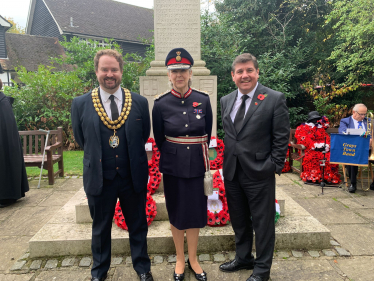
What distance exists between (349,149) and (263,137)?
3.41m

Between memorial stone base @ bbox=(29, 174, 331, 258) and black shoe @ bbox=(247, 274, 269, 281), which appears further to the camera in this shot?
memorial stone base @ bbox=(29, 174, 331, 258)

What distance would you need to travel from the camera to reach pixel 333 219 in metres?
3.91

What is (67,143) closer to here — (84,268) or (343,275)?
(84,268)

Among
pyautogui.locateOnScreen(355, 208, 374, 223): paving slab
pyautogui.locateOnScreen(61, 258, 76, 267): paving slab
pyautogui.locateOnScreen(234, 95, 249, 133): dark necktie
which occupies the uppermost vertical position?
pyautogui.locateOnScreen(234, 95, 249, 133): dark necktie

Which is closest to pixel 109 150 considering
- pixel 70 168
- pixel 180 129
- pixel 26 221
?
pixel 180 129

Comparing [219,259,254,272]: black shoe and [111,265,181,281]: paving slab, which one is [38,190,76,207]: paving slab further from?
[219,259,254,272]: black shoe

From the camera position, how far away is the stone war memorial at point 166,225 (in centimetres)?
300

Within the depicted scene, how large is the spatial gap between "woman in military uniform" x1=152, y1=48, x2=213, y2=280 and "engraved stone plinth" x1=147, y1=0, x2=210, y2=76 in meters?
1.86

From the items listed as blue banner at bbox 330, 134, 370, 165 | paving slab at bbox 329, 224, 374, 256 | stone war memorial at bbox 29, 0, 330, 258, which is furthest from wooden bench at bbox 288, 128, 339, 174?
paving slab at bbox 329, 224, 374, 256

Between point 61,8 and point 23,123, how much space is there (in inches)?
632

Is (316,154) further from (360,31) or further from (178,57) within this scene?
(178,57)

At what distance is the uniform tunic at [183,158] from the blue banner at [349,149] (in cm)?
351

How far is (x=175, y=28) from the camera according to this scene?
4227mm

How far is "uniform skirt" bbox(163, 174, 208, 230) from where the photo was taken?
8.00ft
